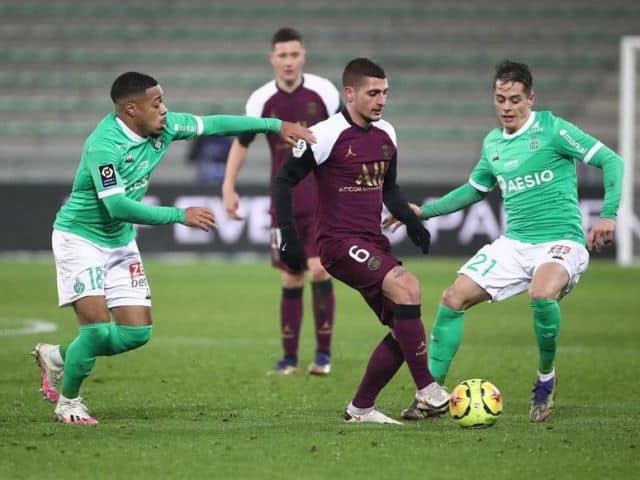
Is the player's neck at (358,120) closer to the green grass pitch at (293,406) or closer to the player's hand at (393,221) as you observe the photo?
the player's hand at (393,221)

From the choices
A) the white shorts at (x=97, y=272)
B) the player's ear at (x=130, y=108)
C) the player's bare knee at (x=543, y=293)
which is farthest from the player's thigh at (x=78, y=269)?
the player's bare knee at (x=543, y=293)

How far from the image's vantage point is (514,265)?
7.41 meters

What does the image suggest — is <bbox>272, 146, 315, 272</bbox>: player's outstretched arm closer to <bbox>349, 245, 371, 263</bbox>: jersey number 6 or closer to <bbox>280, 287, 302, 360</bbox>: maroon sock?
<bbox>349, 245, 371, 263</bbox>: jersey number 6

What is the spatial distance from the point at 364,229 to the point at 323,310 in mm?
2779

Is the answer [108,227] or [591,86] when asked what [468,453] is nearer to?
[108,227]

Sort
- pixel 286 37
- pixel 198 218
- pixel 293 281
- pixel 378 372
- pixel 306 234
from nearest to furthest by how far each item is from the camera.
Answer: pixel 198 218 < pixel 378 372 < pixel 286 37 < pixel 306 234 < pixel 293 281

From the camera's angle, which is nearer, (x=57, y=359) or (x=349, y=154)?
(x=349, y=154)

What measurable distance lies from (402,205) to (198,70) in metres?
19.8

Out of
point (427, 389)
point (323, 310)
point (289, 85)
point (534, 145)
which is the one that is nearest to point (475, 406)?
point (427, 389)

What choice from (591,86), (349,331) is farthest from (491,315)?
(591,86)

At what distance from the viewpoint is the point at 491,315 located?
1427cm

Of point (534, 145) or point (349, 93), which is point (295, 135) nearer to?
point (349, 93)

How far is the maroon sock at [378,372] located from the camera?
22.9 ft

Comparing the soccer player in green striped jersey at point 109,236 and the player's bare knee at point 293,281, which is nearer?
the soccer player in green striped jersey at point 109,236
